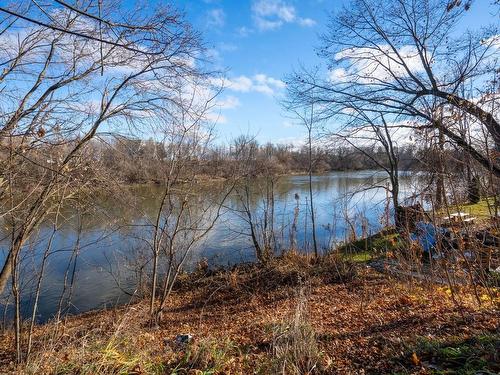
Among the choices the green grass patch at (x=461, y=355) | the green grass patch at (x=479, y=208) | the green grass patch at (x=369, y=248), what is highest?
the green grass patch at (x=479, y=208)

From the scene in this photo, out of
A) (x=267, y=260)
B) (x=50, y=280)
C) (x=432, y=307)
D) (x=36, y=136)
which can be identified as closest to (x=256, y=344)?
(x=432, y=307)

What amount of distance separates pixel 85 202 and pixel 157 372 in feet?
13.2

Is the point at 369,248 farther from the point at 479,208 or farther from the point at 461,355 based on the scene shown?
the point at 461,355

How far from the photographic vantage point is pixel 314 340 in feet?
12.9

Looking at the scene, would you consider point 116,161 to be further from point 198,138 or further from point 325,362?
point 325,362

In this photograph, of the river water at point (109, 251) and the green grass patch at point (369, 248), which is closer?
the river water at point (109, 251)

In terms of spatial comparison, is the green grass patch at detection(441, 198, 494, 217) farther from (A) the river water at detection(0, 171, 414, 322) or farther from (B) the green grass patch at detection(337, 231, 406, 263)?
(B) the green grass patch at detection(337, 231, 406, 263)

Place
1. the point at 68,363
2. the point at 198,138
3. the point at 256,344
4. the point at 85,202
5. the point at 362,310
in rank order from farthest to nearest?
the point at 198,138
the point at 85,202
the point at 362,310
the point at 256,344
the point at 68,363

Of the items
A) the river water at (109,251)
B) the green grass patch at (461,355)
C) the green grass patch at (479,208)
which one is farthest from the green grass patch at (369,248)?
the green grass patch at (461,355)

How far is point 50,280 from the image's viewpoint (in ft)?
36.8

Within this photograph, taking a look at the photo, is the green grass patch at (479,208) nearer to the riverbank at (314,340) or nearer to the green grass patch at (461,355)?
the riverbank at (314,340)

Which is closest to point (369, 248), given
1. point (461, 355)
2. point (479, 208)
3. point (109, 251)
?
point (479, 208)

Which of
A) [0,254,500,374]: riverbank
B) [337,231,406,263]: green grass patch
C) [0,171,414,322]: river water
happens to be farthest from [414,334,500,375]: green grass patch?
[337,231,406,263]: green grass patch

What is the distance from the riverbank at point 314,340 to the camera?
3.51m
